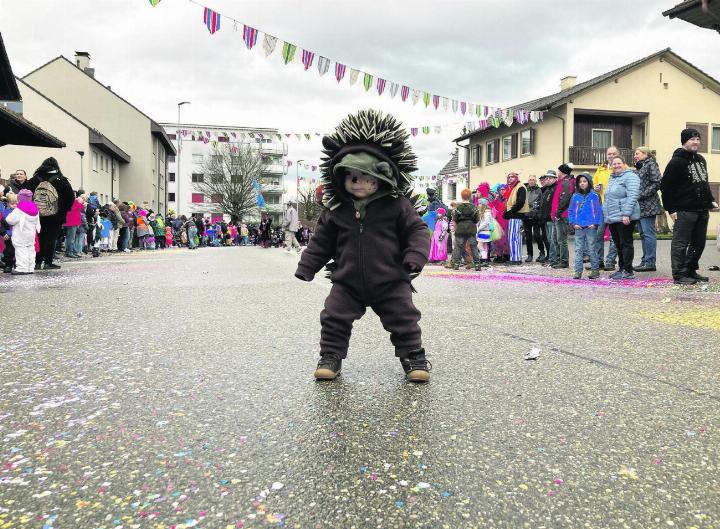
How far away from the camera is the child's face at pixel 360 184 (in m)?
3.39

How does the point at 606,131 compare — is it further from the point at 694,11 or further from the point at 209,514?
the point at 209,514

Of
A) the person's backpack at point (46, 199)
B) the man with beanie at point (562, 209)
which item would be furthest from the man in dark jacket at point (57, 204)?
the man with beanie at point (562, 209)

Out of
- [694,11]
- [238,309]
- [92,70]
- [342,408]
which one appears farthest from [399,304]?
[92,70]

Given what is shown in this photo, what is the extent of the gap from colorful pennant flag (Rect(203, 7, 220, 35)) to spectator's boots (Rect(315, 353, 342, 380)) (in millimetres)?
10549

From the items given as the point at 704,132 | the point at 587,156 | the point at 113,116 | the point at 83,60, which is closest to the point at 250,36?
the point at 587,156

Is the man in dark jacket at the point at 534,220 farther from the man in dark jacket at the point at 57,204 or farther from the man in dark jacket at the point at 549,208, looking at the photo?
the man in dark jacket at the point at 57,204

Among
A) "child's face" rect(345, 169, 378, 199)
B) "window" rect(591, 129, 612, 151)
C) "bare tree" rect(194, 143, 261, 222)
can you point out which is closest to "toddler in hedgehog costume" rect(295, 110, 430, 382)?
"child's face" rect(345, 169, 378, 199)

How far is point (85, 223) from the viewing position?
1784cm

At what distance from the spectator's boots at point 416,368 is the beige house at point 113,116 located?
1795 inches

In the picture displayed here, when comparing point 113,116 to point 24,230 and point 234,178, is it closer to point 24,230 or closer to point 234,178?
point 234,178

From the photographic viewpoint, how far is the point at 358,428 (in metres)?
2.51

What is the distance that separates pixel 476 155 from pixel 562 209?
1325 inches

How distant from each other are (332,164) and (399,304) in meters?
0.85

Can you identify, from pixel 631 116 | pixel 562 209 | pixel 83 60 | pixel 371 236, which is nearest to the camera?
pixel 371 236
